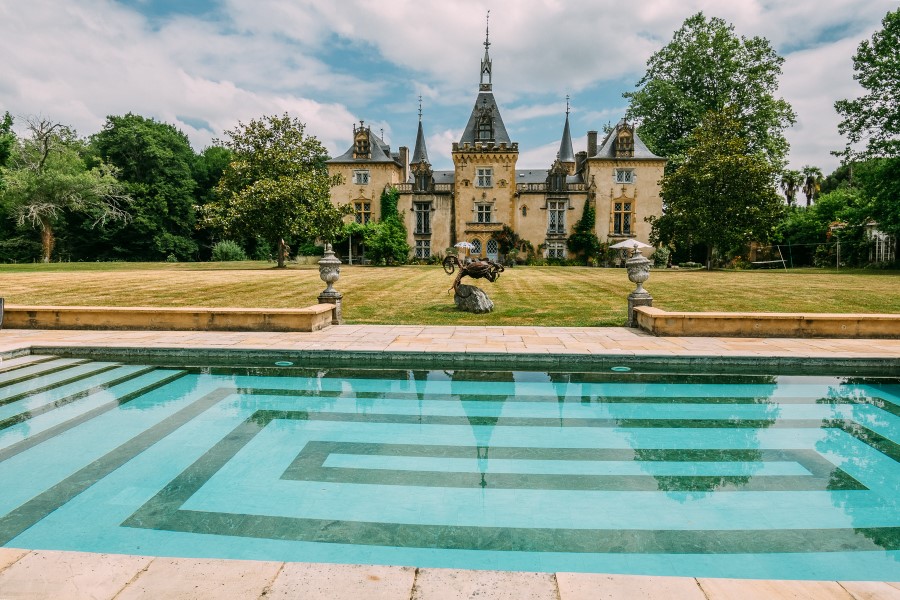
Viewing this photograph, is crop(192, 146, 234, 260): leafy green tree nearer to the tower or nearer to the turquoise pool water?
the tower

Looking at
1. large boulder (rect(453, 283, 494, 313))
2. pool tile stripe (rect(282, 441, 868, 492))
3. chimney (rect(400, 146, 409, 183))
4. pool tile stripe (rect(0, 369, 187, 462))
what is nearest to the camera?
pool tile stripe (rect(282, 441, 868, 492))

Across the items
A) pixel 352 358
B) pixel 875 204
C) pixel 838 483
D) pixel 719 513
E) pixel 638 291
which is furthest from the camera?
pixel 875 204

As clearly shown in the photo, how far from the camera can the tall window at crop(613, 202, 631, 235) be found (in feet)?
117

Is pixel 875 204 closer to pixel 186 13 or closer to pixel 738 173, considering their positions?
pixel 738 173

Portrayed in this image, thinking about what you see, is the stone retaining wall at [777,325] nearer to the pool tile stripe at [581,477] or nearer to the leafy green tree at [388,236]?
the pool tile stripe at [581,477]

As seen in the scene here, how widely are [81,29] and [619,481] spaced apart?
13.4 metres

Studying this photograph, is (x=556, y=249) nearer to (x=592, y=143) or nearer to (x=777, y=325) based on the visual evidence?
(x=592, y=143)

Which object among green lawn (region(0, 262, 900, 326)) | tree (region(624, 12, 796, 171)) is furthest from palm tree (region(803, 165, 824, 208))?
green lawn (region(0, 262, 900, 326))

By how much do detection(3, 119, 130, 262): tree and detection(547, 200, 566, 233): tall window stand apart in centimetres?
3203

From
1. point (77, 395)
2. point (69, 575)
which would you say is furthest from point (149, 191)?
point (69, 575)

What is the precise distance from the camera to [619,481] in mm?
3797

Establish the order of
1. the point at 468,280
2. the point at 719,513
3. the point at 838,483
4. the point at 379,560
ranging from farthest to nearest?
the point at 468,280 → the point at 838,483 → the point at 719,513 → the point at 379,560

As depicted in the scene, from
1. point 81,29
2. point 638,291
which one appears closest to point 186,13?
point 81,29

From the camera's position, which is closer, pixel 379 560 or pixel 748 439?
pixel 379 560
